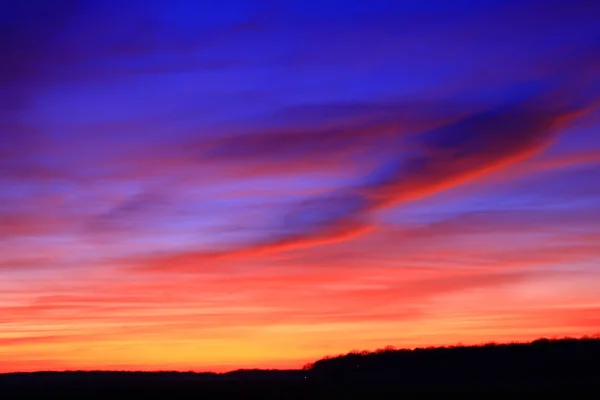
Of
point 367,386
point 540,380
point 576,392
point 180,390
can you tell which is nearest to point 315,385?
point 367,386

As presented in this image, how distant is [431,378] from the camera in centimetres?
5566

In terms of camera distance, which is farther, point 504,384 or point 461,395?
point 504,384

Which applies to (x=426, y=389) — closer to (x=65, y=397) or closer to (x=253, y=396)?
(x=253, y=396)

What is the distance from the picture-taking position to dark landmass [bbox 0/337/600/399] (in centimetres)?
4528

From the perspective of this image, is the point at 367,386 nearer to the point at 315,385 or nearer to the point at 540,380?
the point at 315,385

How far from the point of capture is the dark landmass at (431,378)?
149 feet

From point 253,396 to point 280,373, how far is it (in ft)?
115

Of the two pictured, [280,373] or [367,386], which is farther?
[280,373]

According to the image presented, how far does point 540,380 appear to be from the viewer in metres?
49.4

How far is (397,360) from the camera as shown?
213ft

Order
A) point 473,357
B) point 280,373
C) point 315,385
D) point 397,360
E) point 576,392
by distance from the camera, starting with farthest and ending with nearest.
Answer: point 280,373 < point 397,360 < point 473,357 < point 315,385 < point 576,392

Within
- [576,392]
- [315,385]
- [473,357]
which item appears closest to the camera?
[576,392]

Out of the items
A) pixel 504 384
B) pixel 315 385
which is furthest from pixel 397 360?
pixel 504 384

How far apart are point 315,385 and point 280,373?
86.4 feet
